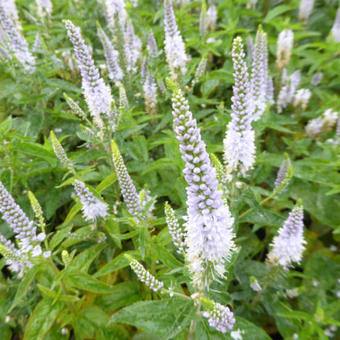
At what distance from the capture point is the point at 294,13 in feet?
21.4

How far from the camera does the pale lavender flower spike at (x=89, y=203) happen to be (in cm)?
260

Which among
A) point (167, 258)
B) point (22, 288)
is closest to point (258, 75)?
point (167, 258)

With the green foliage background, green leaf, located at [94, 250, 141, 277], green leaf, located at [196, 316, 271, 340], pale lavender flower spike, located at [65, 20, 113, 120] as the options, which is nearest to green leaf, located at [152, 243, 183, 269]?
the green foliage background

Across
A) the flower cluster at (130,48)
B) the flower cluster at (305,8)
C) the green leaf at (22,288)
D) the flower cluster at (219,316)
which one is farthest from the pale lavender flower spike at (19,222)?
the flower cluster at (305,8)

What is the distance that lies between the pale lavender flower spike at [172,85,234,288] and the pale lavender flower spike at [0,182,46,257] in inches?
52.2

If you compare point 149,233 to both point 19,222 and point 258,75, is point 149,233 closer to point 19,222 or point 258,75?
point 19,222

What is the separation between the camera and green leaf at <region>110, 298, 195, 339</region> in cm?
202

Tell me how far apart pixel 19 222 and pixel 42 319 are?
929 millimetres

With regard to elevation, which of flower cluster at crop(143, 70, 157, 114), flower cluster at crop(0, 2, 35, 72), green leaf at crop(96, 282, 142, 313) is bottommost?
green leaf at crop(96, 282, 142, 313)

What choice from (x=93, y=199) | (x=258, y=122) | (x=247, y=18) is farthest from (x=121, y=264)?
(x=247, y=18)

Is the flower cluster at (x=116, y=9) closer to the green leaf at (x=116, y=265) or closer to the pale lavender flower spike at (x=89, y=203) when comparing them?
the pale lavender flower spike at (x=89, y=203)

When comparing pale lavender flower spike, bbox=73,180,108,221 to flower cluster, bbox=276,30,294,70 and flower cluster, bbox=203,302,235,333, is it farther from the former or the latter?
flower cluster, bbox=276,30,294,70

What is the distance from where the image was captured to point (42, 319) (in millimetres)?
2594

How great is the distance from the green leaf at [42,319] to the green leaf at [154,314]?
2.91 feet
